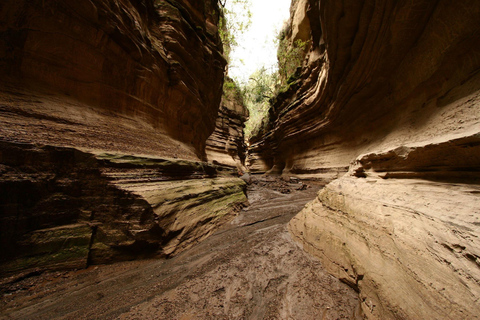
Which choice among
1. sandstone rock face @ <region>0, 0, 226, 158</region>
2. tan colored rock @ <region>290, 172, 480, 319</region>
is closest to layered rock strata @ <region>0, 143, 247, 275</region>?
sandstone rock face @ <region>0, 0, 226, 158</region>

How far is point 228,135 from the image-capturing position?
38.6 ft

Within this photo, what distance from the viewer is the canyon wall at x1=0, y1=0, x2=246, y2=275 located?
161cm

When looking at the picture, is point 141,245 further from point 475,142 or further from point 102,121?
point 475,142

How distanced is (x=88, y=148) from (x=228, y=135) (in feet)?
32.1

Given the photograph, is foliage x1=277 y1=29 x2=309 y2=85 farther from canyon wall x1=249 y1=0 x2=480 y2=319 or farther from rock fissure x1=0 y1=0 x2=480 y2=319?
rock fissure x1=0 y1=0 x2=480 y2=319

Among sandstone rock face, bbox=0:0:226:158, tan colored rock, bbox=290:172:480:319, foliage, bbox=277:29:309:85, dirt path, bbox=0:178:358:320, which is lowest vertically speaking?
dirt path, bbox=0:178:358:320

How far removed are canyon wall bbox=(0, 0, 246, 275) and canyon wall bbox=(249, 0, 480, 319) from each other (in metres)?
2.07

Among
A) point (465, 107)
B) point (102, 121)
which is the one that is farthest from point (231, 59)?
point (465, 107)

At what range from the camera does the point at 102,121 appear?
2.85 m

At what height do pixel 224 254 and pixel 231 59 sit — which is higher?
pixel 231 59

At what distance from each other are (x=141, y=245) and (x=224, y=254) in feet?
3.47

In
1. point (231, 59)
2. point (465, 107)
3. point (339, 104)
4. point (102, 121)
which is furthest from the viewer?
point (231, 59)

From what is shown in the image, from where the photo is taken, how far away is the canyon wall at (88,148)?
1.61 metres

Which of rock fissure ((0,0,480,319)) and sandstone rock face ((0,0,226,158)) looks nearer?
rock fissure ((0,0,480,319))
